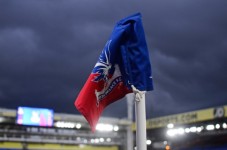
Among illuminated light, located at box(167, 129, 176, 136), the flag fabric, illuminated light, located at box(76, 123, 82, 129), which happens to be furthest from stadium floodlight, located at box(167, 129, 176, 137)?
the flag fabric

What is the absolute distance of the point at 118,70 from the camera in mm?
4570

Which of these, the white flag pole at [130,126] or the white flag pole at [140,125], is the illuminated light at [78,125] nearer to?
the white flag pole at [130,126]

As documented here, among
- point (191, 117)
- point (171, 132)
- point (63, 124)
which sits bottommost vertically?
point (171, 132)

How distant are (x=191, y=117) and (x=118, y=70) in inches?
1026

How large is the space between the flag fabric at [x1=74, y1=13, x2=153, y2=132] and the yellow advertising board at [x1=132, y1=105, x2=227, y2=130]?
23215 mm

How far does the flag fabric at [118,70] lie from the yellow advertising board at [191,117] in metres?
23.2

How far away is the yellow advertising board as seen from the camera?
27.3 meters

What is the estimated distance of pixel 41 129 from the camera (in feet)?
→ 124

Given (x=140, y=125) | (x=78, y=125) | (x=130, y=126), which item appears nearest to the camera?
(x=140, y=125)

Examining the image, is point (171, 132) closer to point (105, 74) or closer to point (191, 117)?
point (191, 117)

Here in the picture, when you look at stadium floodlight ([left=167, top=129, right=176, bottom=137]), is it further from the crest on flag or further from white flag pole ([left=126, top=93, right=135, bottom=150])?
the crest on flag

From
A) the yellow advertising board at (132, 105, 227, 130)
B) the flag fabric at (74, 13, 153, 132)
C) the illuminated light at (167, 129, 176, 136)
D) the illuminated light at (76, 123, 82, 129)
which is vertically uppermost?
the illuminated light at (76, 123, 82, 129)

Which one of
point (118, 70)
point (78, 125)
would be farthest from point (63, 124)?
point (118, 70)

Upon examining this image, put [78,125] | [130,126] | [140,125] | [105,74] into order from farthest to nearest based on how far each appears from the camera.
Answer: [130,126] < [78,125] < [105,74] < [140,125]
